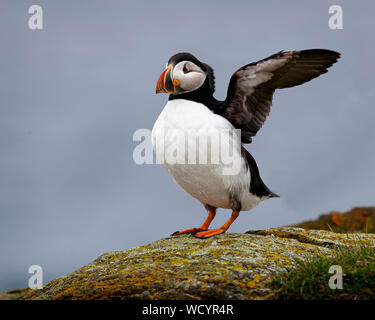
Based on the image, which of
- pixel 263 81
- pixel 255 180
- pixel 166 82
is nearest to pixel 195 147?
pixel 166 82

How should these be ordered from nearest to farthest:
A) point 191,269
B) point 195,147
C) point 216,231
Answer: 1. point 191,269
2. point 195,147
3. point 216,231

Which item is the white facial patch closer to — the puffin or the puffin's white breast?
the puffin

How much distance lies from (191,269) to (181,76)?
323cm

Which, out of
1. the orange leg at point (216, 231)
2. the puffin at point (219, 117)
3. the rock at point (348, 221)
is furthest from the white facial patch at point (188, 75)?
the rock at point (348, 221)

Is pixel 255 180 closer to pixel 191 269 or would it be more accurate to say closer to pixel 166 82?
pixel 166 82

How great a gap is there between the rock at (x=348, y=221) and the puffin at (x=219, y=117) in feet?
35.4

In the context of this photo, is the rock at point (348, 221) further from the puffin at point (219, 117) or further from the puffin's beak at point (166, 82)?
the puffin's beak at point (166, 82)

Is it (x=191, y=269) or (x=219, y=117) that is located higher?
(x=219, y=117)

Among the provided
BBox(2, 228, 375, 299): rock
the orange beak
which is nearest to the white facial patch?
the orange beak

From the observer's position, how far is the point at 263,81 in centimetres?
693

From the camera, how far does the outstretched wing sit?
656 centimetres
